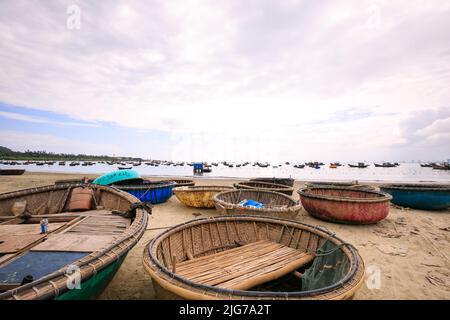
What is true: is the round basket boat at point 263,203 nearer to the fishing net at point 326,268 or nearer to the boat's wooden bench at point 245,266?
the boat's wooden bench at point 245,266

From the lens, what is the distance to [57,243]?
3590 mm

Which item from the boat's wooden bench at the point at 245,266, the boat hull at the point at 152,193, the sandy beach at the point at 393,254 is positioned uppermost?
the boat hull at the point at 152,193

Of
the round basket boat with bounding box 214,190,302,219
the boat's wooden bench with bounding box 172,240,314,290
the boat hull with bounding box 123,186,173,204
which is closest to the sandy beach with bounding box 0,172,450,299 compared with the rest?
the boat hull with bounding box 123,186,173,204

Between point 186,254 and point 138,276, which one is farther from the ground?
point 186,254

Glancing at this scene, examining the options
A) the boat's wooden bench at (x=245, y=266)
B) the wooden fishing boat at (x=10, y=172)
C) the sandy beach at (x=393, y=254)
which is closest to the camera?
the boat's wooden bench at (x=245, y=266)

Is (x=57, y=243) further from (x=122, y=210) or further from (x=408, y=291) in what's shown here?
(x=408, y=291)

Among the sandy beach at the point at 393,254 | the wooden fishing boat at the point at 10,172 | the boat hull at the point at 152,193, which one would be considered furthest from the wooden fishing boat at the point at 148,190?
the wooden fishing boat at the point at 10,172

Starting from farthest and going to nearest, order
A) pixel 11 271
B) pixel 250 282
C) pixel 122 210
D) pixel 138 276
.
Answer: pixel 122 210 < pixel 138 276 < pixel 250 282 < pixel 11 271

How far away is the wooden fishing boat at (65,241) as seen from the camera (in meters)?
2.24

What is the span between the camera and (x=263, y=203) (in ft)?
32.2

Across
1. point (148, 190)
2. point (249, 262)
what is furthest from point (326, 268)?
point (148, 190)
